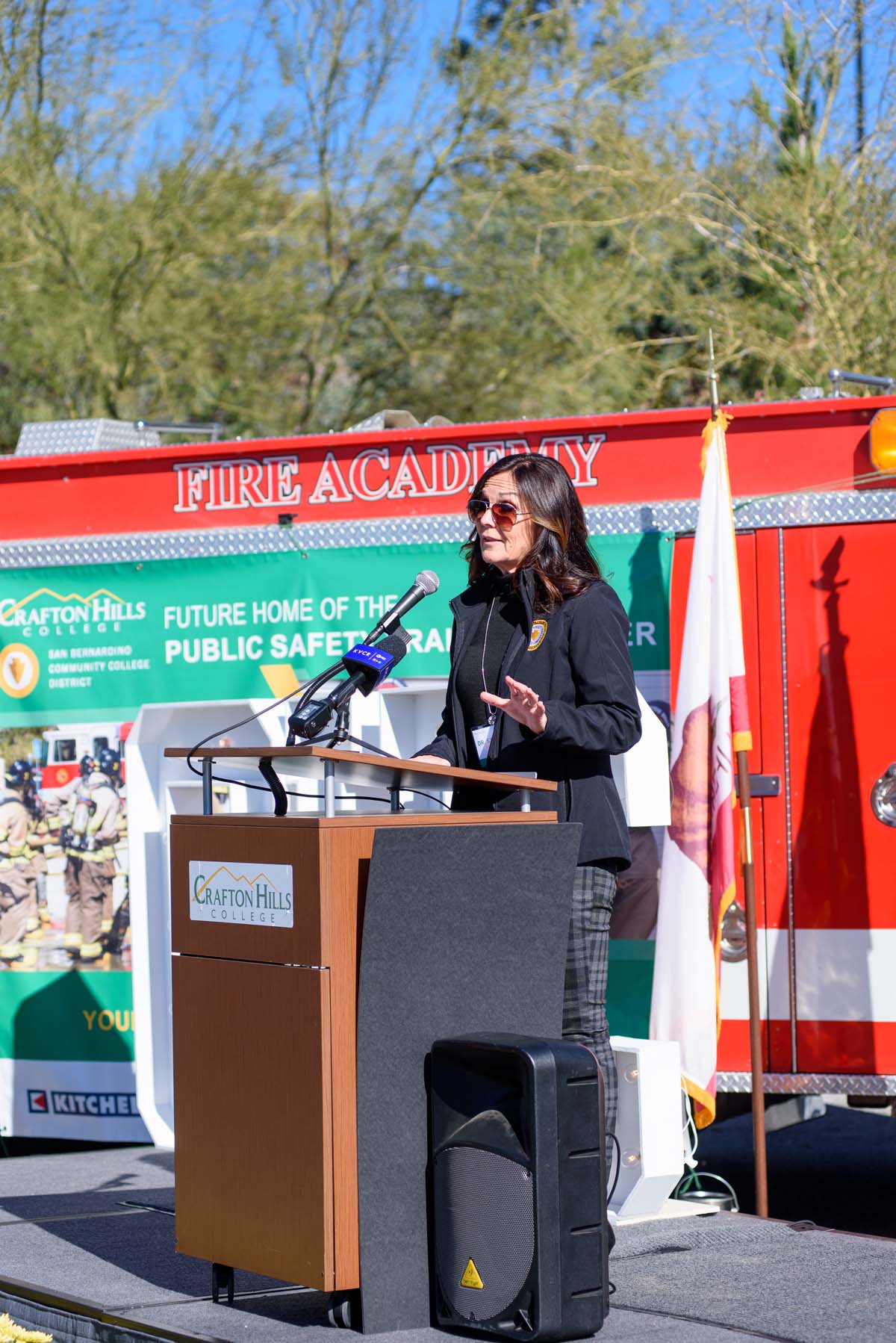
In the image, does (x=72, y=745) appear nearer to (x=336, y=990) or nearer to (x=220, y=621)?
(x=220, y=621)

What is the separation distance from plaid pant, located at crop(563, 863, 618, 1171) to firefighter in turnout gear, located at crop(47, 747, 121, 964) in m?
2.59

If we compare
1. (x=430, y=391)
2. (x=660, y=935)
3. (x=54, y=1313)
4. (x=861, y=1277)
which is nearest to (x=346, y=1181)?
(x=54, y=1313)

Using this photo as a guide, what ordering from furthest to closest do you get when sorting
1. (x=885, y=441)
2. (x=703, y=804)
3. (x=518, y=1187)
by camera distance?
1. (x=885, y=441)
2. (x=703, y=804)
3. (x=518, y=1187)

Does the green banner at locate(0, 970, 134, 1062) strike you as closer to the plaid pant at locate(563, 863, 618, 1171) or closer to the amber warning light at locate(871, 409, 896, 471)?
the plaid pant at locate(563, 863, 618, 1171)

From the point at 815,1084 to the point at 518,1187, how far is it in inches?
82.0

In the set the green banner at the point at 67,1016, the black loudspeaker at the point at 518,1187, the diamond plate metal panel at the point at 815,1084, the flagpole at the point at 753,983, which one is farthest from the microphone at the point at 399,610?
the green banner at the point at 67,1016

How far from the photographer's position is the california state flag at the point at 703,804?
4746mm

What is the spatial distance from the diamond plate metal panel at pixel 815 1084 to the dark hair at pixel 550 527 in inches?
76.3

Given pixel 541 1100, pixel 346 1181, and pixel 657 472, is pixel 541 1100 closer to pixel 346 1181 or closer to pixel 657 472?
pixel 346 1181

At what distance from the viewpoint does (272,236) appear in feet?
43.3

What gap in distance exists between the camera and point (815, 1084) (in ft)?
16.3

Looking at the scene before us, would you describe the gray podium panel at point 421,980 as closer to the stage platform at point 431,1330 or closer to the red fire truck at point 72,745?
the stage platform at point 431,1330

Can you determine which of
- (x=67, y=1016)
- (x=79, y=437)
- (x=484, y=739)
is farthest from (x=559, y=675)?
(x=79, y=437)

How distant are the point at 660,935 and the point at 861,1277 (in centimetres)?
126
